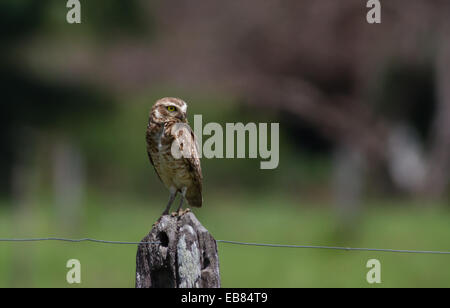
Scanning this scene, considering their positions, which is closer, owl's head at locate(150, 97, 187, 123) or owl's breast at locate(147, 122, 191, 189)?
owl's head at locate(150, 97, 187, 123)

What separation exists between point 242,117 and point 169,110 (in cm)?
1435

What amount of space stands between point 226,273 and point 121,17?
28.4 feet

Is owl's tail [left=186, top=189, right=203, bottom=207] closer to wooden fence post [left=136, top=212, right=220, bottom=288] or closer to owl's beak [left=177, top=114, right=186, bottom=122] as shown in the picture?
owl's beak [left=177, top=114, right=186, bottom=122]

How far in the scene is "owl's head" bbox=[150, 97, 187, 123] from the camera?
5.18 m

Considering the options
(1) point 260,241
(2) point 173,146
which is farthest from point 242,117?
(2) point 173,146

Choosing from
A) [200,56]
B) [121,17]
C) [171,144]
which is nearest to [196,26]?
[200,56]

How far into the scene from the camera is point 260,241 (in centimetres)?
1253

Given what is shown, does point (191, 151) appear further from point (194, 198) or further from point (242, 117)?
point (242, 117)

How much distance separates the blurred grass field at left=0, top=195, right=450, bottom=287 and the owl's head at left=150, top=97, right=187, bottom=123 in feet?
16.5

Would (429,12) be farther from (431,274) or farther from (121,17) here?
(431,274)

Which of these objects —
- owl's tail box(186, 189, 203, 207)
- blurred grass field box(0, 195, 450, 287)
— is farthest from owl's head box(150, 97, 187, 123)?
blurred grass field box(0, 195, 450, 287)

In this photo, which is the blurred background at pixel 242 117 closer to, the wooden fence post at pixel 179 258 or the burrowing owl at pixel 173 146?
the burrowing owl at pixel 173 146

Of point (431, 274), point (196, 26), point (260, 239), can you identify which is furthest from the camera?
point (196, 26)

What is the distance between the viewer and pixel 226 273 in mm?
10406
